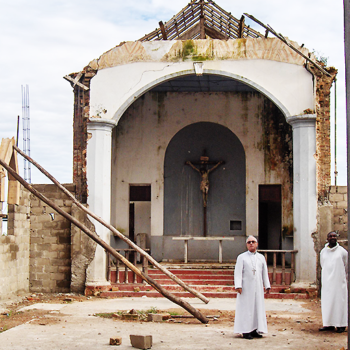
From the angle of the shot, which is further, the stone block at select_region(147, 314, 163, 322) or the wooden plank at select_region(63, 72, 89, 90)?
the wooden plank at select_region(63, 72, 89, 90)

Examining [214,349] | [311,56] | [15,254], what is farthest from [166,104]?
[214,349]

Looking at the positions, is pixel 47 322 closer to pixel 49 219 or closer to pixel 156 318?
pixel 156 318

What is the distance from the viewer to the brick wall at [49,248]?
13820mm

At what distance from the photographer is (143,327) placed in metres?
9.29

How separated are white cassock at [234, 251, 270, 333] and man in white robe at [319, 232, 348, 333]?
3.71ft

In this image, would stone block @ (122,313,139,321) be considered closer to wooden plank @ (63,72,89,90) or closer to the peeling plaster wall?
wooden plank @ (63,72,89,90)

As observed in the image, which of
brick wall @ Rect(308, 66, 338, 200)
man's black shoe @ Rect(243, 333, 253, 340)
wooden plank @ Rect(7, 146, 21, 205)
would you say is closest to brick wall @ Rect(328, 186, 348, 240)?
brick wall @ Rect(308, 66, 338, 200)

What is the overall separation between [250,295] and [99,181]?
20.1ft

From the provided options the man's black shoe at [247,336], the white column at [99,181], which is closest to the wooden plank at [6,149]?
the white column at [99,181]

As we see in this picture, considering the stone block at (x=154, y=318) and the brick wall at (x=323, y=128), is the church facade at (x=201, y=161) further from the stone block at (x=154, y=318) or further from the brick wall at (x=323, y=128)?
the stone block at (x=154, y=318)

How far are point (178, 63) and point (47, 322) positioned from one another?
7.19 m

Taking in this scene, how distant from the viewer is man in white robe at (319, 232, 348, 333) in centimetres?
905

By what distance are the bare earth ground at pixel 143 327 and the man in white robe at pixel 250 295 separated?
21 centimetres

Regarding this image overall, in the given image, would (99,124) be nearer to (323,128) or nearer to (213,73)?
(213,73)
